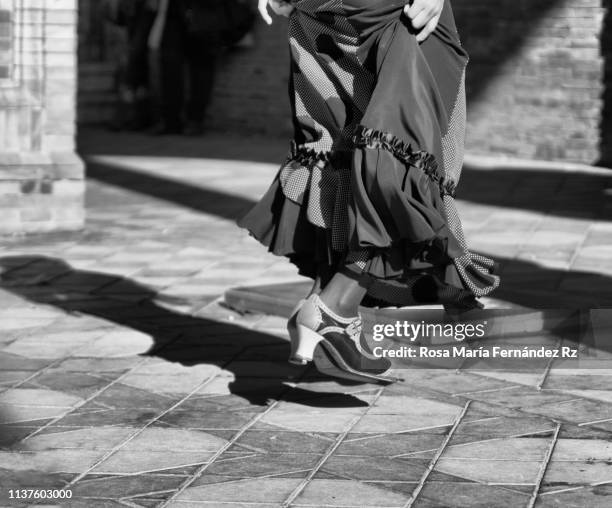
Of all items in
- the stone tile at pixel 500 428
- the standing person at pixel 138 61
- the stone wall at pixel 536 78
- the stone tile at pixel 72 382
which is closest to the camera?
the stone tile at pixel 500 428

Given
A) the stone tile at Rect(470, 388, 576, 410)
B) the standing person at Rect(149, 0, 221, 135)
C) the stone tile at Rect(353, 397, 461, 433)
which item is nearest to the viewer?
the stone tile at Rect(353, 397, 461, 433)

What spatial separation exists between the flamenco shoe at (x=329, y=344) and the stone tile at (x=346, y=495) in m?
0.60

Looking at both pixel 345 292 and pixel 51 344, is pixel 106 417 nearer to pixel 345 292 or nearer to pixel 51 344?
pixel 345 292

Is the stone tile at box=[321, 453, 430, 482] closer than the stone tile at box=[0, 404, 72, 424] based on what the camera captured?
Yes

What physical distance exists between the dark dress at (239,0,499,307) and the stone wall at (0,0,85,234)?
3560 mm

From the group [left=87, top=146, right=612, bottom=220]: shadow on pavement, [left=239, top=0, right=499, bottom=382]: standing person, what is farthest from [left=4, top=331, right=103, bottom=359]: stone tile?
[left=87, top=146, right=612, bottom=220]: shadow on pavement

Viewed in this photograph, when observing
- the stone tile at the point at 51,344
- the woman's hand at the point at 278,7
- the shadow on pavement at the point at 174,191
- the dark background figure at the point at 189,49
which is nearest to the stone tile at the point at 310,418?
the stone tile at the point at 51,344

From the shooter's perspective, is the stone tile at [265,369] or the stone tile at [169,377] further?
the stone tile at [265,369]

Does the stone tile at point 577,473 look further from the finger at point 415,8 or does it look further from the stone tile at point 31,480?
the finger at point 415,8

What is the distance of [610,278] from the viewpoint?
6.48 m

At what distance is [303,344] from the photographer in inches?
162

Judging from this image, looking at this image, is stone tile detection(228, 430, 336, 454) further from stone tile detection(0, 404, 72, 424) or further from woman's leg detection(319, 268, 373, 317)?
stone tile detection(0, 404, 72, 424)

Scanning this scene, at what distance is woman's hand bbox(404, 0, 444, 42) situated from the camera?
4.12 meters

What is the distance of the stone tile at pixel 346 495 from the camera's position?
3.37 m
